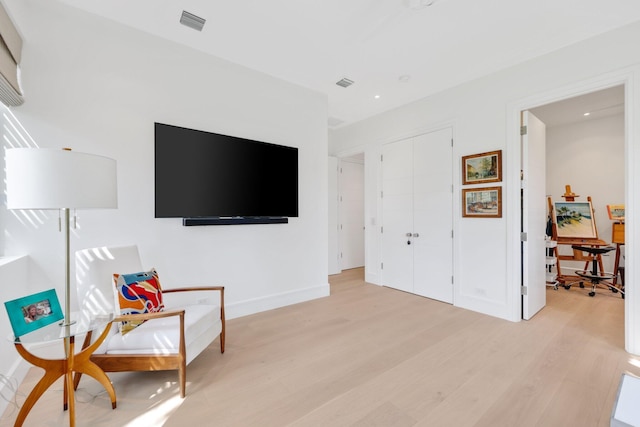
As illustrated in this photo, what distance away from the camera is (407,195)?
14.0 feet

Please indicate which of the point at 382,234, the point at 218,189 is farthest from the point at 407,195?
the point at 218,189

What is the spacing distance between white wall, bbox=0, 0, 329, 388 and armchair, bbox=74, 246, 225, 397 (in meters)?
0.43

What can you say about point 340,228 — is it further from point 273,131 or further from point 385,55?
point 385,55

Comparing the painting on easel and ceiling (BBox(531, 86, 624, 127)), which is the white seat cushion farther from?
the painting on easel

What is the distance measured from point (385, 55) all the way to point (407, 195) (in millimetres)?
2026

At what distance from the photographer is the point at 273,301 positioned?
3527 mm

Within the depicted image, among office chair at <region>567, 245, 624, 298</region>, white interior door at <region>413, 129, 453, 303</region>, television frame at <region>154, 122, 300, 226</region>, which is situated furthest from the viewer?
office chair at <region>567, 245, 624, 298</region>

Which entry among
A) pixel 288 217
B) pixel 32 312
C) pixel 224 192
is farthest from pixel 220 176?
pixel 32 312

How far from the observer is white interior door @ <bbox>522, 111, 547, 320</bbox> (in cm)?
312

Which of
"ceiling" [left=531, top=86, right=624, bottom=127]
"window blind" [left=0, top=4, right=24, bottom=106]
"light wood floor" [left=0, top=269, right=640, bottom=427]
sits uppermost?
"ceiling" [left=531, top=86, right=624, bottom=127]

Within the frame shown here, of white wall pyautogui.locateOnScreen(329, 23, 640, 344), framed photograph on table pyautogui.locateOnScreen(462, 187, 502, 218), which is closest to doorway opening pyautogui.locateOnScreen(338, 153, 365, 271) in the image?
white wall pyautogui.locateOnScreen(329, 23, 640, 344)

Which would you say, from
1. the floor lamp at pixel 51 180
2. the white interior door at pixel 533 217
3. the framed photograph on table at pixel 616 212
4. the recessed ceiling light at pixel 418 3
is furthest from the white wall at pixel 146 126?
the framed photograph on table at pixel 616 212

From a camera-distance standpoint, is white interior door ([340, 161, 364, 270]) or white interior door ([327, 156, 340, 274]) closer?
white interior door ([327, 156, 340, 274])

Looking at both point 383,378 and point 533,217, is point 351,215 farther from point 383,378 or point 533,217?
point 383,378
